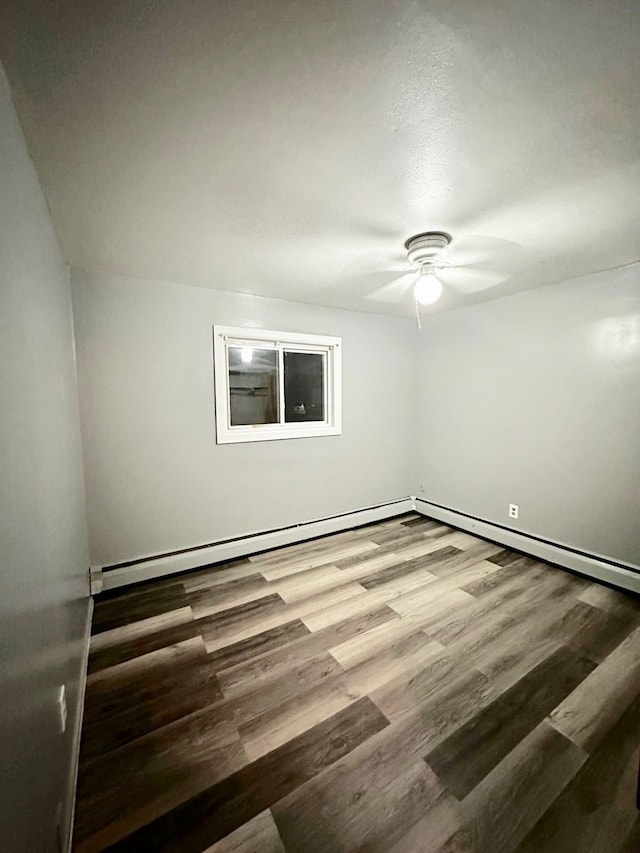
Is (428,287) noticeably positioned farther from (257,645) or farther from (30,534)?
(257,645)

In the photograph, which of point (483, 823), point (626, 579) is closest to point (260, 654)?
point (483, 823)

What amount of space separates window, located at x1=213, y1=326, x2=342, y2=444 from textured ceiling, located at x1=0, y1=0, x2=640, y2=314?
1.05 metres

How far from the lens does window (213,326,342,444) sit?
2760 mm

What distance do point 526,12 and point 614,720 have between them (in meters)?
2.49

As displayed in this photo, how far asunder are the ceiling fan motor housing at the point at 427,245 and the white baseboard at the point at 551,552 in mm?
2503

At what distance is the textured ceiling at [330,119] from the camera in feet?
2.47

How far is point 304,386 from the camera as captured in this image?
321 cm

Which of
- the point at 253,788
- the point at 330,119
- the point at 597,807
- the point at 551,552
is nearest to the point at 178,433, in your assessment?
the point at 253,788

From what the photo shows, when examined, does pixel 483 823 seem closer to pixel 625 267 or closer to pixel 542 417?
pixel 542 417

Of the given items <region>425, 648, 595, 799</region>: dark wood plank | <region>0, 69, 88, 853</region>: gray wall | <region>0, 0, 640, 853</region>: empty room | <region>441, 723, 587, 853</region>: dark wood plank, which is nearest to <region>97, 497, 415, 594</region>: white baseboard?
<region>0, 0, 640, 853</region>: empty room

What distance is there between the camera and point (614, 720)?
1433mm

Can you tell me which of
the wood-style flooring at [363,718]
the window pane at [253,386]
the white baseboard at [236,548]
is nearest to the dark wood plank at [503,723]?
the wood-style flooring at [363,718]

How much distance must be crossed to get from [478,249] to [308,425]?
1.98 metres

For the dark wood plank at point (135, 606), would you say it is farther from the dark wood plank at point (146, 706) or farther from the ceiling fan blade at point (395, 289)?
the ceiling fan blade at point (395, 289)
